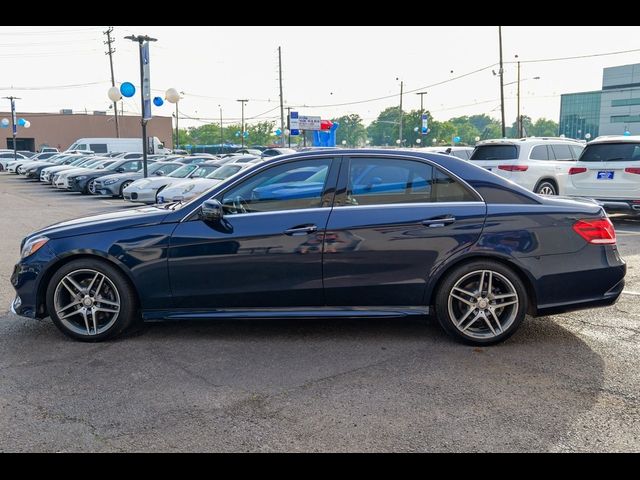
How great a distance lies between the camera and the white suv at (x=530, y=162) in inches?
510

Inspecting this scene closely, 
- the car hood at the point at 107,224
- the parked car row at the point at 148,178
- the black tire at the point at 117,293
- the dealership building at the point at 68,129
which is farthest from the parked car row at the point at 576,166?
the dealership building at the point at 68,129

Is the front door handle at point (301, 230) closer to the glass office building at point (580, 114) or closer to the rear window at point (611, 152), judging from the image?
the rear window at point (611, 152)

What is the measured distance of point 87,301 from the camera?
4.80 m

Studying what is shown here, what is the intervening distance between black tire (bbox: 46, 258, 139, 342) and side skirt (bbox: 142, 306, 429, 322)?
32cm

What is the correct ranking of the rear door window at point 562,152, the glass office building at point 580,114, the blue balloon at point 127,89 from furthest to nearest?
the glass office building at point 580,114 → the blue balloon at point 127,89 → the rear door window at point 562,152

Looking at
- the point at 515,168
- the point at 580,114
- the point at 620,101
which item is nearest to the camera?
the point at 515,168

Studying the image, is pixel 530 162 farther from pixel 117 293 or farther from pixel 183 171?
pixel 117 293

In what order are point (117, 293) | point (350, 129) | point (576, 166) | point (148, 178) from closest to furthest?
point (117, 293), point (576, 166), point (148, 178), point (350, 129)

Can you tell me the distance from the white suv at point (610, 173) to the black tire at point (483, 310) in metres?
7.74

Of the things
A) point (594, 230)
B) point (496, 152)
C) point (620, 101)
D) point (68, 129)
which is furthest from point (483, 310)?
point (620, 101)

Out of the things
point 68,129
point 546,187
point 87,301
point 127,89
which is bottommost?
point 87,301

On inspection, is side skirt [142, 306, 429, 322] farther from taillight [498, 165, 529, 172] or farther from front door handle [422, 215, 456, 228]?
taillight [498, 165, 529, 172]

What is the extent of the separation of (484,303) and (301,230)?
61.9 inches
